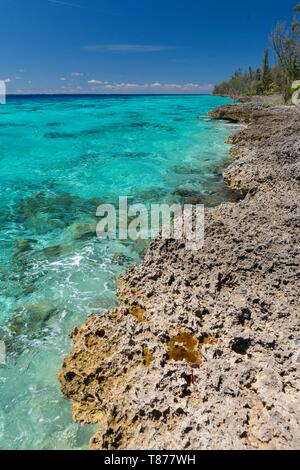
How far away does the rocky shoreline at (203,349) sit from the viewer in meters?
3.78

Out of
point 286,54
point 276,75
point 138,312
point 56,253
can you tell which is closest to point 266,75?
point 276,75

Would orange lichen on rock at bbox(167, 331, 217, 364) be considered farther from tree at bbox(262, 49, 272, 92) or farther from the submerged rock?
tree at bbox(262, 49, 272, 92)

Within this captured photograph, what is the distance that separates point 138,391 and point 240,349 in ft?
5.36

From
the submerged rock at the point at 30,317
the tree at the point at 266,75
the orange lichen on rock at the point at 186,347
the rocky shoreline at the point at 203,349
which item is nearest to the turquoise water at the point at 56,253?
the submerged rock at the point at 30,317

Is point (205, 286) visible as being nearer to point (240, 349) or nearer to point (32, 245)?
point (240, 349)

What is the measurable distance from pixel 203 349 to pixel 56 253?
596 centimetres

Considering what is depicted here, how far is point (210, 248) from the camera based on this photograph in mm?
7125

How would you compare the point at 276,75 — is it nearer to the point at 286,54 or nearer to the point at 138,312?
the point at 286,54

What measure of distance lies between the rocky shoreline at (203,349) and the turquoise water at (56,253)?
537mm

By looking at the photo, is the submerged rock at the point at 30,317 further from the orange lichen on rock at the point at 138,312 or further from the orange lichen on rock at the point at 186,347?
the orange lichen on rock at the point at 186,347

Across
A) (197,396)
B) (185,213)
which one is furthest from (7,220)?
(197,396)

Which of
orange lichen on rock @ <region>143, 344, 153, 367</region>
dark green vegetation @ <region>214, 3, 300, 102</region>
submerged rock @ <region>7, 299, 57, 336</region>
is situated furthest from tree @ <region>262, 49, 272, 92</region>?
orange lichen on rock @ <region>143, 344, 153, 367</region>

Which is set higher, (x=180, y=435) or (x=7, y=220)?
(x=7, y=220)

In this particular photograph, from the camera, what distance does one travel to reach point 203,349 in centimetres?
484
